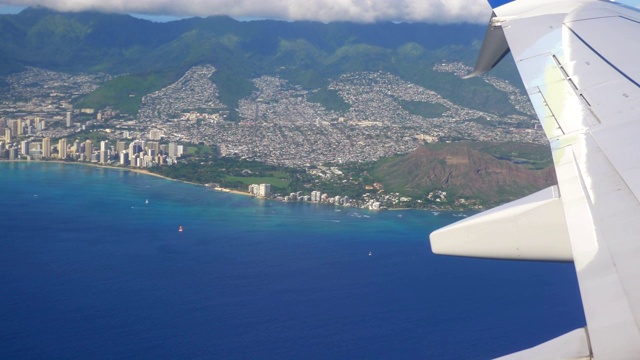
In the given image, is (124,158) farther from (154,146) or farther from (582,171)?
(582,171)

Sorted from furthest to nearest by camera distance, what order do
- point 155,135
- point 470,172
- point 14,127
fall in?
point 155,135, point 14,127, point 470,172

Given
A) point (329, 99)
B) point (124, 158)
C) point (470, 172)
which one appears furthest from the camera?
point (329, 99)

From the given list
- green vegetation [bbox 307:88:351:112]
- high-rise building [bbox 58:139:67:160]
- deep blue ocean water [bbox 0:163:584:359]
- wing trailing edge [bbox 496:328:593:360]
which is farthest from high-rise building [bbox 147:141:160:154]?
wing trailing edge [bbox 496:328:593:360]

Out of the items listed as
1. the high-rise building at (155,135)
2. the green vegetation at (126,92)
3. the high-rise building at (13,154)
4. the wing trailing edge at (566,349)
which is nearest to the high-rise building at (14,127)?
the high-rise building at (13,154)

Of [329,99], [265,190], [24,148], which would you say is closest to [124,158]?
[24,148]

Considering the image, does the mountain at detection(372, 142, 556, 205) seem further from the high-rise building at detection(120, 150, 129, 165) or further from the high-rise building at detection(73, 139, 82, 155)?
the high-rise building at detection(73, 139, 82, 155)

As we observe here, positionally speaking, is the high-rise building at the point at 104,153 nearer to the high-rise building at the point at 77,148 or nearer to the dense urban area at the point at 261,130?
the dense urban area at the point at 261,130
